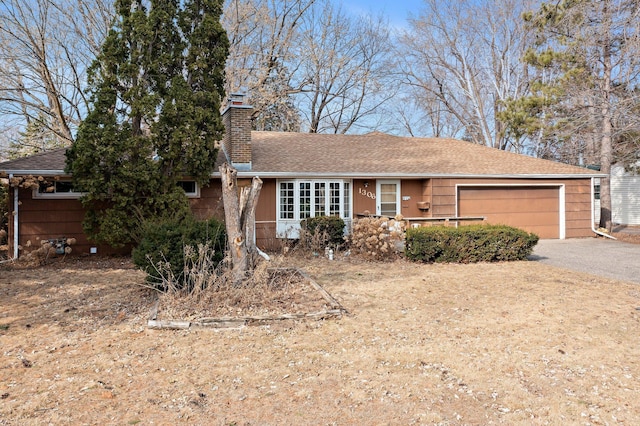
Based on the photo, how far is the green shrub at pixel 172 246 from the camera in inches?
264

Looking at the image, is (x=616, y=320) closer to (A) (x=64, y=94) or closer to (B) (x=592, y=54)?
(B) (x=592, y=54)

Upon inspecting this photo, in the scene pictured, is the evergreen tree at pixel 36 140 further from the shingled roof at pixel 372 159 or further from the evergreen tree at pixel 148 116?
the evergreen tree at pixel 148 116

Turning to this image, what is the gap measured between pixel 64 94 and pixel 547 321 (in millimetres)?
20969

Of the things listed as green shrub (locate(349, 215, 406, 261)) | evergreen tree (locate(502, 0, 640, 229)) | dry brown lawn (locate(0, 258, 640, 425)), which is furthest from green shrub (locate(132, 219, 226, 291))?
evergreen tree (locate(502, 0, 640, 229))

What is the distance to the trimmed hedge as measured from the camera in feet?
33.3

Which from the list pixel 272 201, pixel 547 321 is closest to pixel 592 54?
pixel 272 201

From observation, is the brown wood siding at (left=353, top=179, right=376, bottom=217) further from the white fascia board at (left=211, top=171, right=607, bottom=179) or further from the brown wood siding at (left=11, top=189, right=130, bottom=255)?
the brown wood siding at (left=11, top=189, right=130, bottom=255)

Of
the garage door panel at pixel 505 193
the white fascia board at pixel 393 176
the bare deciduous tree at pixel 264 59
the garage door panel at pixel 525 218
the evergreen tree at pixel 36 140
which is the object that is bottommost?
the garage door panel at pixel 525 218

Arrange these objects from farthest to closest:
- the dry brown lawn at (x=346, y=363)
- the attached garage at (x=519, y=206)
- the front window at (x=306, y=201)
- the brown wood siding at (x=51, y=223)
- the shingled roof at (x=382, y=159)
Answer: the attached garage at (x=519, y=206) → the shingled roof at (x=382, y=159) → the front window at (x=306, y=201) → the brown wood siding at (x=51, y=223) → the dry brown lawn at (x=346, y=363)

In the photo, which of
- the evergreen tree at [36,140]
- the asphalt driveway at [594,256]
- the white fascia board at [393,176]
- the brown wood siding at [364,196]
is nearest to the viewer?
the asphalt driveway at [594,256]

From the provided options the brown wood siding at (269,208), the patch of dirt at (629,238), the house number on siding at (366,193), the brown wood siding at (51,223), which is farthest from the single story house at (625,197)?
the brown wood siding at (51,223)

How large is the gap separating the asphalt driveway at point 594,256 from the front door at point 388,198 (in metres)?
4.30

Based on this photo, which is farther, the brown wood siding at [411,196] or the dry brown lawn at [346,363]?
the brown wood siding at [411,196]

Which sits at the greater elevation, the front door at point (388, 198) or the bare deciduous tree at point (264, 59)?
the bare deciduous tree at point (264, 59)
